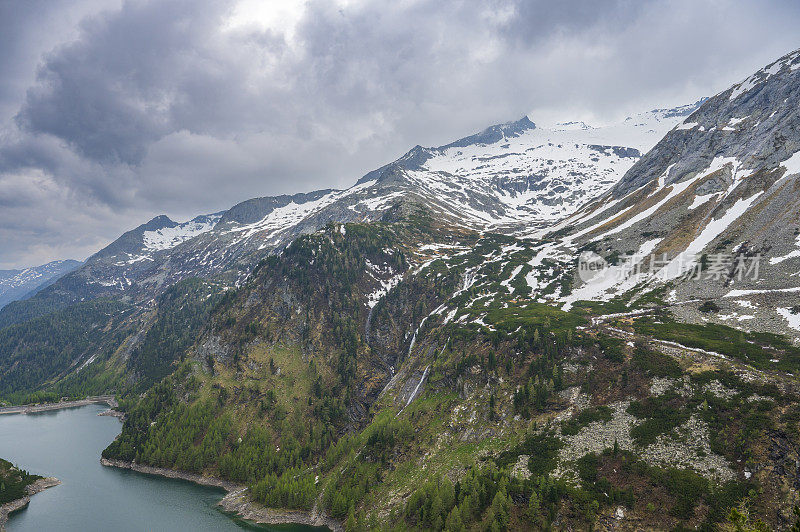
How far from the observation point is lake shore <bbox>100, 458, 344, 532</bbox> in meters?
79.8

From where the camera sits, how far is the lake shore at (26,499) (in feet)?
275

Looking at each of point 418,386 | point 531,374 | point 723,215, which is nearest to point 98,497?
point 418,386

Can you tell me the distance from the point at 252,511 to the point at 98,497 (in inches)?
1785

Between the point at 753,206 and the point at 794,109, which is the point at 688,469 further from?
the point at 794,109

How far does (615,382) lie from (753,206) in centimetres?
8649

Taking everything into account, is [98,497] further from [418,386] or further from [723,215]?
[723,215]

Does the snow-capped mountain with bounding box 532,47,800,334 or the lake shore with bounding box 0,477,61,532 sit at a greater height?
the snow-capped mountain with bounding box 532,47,800,334

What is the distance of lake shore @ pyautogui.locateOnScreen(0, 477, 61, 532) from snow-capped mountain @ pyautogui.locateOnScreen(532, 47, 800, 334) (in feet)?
Answer: 548

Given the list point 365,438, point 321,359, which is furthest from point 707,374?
point 321,359

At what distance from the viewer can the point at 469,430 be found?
76.7 m
